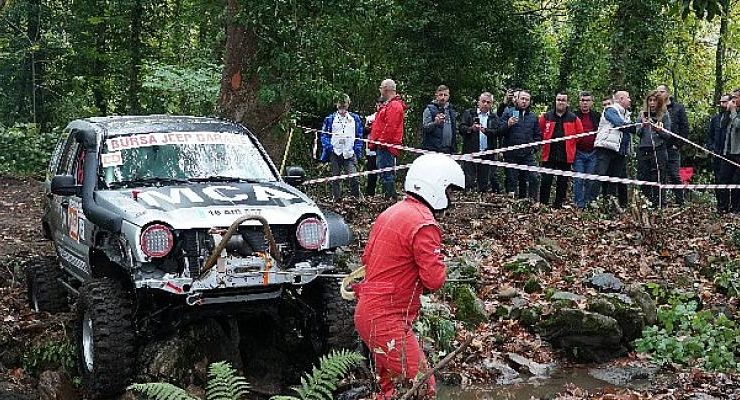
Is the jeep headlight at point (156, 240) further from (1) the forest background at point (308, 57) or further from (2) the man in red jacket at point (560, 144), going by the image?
(2) the man in red jacket at point (560, 144)

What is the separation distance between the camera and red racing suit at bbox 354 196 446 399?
5660 millimetres

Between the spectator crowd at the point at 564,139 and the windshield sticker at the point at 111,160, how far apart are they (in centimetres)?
629

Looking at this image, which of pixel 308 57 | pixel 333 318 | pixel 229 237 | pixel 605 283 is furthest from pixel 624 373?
pixel 308 57

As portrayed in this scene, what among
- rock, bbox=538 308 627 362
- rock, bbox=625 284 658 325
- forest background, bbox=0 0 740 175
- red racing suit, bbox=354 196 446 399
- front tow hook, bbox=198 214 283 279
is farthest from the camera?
forest background, bbox=0 0 740 175

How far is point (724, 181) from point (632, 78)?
8390 mm

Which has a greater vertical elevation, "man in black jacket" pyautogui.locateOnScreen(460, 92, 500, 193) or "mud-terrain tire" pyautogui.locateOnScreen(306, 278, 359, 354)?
"man in black jacket" pyautogui.locateOnScreen(460, 92, 500, 193)

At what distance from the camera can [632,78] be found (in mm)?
22141

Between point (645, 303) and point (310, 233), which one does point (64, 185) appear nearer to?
point (310, 233)

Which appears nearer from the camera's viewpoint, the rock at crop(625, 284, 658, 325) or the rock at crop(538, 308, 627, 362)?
the rock at crop(538, 308, 627, 362)

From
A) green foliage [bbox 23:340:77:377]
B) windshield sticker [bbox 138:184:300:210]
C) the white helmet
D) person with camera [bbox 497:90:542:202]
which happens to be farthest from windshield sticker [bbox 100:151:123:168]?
person with camera [bbox 497:90:542:202]

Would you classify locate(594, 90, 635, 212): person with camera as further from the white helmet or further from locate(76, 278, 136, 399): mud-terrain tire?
locate(76, 278, 136, 399): mud-terrain tire

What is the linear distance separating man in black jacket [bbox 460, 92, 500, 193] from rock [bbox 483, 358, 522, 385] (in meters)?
8.00

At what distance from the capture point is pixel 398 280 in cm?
581

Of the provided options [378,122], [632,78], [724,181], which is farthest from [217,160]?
[632,78]
